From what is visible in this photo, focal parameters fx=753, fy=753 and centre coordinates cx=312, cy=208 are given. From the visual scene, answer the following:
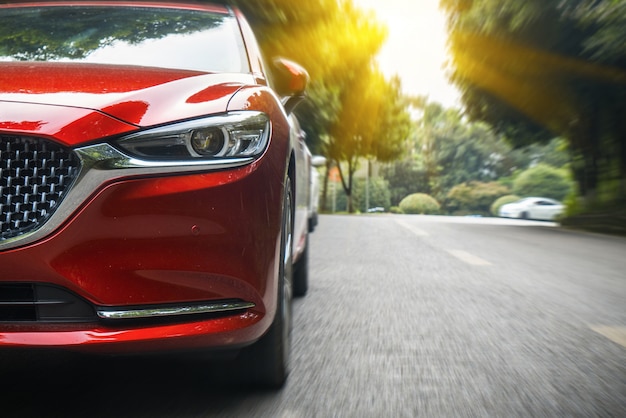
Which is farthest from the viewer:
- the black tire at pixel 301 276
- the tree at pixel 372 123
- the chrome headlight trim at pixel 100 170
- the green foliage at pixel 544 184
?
the green foliage at pixel 544 184

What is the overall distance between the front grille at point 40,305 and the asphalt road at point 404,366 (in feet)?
1.51

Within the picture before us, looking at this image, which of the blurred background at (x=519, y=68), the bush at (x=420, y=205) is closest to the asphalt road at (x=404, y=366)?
the blurred background at (x=519, y=68)

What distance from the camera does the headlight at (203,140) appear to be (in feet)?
7.79

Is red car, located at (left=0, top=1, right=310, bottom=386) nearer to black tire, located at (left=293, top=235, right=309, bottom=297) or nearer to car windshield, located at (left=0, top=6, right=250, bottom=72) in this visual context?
car windshield, located at (left=0, top=6, right=250, bottom=72)

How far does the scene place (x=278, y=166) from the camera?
8.78 feet

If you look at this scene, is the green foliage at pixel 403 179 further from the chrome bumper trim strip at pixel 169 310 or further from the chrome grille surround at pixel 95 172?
the chrome grille surround at pixel 95 172

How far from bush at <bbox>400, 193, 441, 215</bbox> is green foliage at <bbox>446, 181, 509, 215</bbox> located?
2.70 meters

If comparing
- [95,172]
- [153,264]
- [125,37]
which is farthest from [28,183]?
[125,37]

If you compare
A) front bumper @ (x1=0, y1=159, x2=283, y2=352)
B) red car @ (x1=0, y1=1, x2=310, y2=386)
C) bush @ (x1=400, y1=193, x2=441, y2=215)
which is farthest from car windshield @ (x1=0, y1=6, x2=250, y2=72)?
bush @ (x1=400, y1=193, x2=441, y2=215)

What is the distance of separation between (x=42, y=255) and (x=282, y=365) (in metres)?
1.08

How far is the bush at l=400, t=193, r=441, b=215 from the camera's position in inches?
2638

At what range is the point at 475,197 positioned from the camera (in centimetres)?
6831

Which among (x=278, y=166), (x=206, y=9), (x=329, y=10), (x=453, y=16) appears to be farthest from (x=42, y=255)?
(x=453, y=16)

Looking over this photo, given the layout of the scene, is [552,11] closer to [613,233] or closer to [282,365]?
[613,233]
